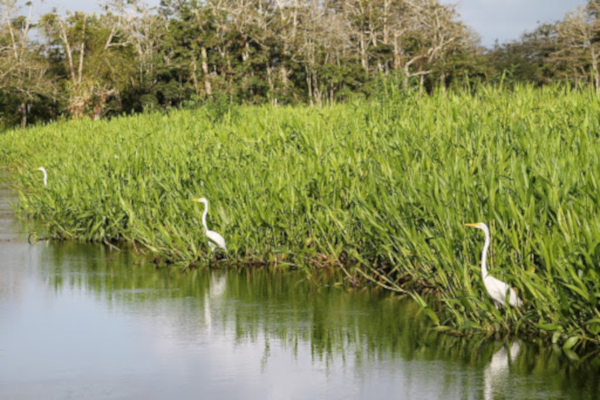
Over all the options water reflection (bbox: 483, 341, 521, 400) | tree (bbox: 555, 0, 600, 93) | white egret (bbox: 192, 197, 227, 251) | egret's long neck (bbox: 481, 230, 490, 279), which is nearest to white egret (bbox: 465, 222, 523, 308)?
egret's long neck (bbox: 481, 230, 490, 279)

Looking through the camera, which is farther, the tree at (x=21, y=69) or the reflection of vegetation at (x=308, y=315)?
the tree at (x=21, y=69)

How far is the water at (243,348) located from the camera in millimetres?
4312

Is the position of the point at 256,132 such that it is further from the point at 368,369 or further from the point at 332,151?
the point at 368,369

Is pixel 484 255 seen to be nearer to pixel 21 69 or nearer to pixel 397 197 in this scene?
pixel 397 197

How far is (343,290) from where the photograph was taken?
6.50 metres

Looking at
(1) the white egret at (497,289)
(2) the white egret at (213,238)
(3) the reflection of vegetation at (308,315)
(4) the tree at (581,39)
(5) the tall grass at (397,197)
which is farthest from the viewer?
(4) the tree at (581,39)

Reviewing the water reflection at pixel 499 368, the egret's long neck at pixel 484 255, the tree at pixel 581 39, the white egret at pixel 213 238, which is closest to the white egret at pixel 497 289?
the egret's long neck at pixel 484 255

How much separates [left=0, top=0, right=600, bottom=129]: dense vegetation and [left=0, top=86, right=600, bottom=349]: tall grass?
18.1 m

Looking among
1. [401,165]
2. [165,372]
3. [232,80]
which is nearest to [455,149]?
[401,165]

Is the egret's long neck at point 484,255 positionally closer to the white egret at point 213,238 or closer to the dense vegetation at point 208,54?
the white egret at point 213,238

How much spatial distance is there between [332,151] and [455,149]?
1420 millimetres

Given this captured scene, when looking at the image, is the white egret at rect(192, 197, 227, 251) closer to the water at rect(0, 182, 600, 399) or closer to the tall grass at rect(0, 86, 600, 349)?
the tall grass at rect(0, 86, 600, 349)

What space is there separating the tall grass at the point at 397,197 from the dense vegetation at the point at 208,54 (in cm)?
1810

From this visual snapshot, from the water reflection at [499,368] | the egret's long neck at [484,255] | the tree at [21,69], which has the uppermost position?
the tree at [21,69]
